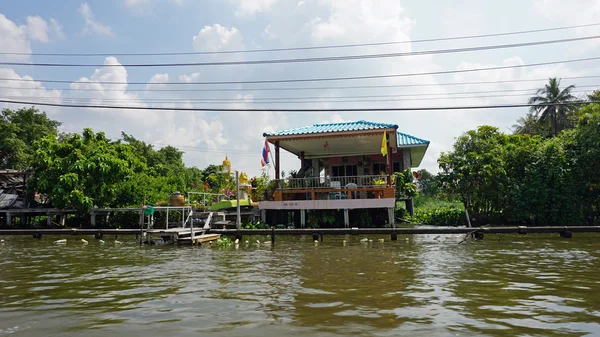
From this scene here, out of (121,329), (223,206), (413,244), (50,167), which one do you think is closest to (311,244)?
(413,244)

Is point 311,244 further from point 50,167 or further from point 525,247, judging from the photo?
point 50,167

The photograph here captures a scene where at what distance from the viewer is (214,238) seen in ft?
55.2

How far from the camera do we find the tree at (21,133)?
31.9 m

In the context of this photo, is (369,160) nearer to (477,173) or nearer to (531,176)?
(477,173)

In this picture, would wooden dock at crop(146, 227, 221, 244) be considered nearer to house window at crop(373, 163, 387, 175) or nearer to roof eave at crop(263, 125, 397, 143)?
roof eave at crop(263, 125, 397, 143)

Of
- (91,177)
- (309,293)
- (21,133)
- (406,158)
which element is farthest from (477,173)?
(21,133)

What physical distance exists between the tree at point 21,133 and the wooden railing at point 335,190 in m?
21.7

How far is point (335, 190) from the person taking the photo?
19.4m

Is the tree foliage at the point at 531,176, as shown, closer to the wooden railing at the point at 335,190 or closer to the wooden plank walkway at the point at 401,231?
the wooden railing at the point at 335,190

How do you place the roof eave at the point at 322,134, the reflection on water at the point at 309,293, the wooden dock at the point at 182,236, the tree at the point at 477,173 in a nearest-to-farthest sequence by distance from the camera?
the reflection on water at the point at 309,293
the wooden dock at the point at 182,236
the roof eave at the point at 322,134
the tree at the point at 477,173

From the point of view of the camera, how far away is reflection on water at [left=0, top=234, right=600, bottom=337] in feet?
17.1

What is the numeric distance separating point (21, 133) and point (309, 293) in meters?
38.4

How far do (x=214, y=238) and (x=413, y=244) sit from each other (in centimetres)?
818

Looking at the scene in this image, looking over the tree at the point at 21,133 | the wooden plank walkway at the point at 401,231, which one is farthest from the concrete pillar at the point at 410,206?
the tree at the point at 21,133
